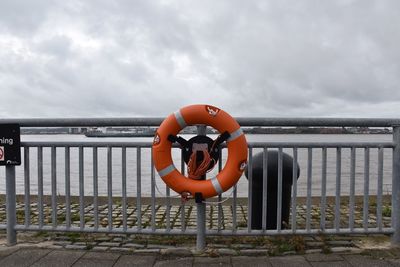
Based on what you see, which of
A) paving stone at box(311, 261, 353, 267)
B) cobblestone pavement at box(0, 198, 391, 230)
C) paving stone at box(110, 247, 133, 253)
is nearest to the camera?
paving stone at box(311, 261, 353, 267)

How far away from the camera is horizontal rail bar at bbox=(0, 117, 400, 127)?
3475mm

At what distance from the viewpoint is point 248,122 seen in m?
3.46

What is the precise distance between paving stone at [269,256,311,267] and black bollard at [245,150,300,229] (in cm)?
62

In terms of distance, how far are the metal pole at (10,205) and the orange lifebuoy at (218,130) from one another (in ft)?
5.19

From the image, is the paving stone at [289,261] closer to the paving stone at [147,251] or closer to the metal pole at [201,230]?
the metal pole at [201,230]

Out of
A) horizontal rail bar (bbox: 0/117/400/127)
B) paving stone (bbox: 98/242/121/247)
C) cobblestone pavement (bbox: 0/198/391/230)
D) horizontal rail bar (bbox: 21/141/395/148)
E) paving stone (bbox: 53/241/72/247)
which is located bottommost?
cobblestone pavement (bbox: 0/198/391/230)

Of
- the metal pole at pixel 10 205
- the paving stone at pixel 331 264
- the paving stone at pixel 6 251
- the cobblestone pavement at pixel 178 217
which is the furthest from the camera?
the cobblestone pavement at pixel 178 217

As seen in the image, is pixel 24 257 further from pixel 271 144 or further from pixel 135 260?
pixel 271 144

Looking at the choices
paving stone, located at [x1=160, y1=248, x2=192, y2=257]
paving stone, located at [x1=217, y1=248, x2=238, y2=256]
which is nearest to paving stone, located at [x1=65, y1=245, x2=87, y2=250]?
paving stone, located at [x1=160, y1=248, x2=192, y2=257]

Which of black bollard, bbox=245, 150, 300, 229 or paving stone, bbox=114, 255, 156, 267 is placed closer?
paving stone, bbox=114, 255, 156, 267

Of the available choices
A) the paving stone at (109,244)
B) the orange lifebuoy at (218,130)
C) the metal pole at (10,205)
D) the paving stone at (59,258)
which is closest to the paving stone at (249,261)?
the orange lifebuoy at (218,130)

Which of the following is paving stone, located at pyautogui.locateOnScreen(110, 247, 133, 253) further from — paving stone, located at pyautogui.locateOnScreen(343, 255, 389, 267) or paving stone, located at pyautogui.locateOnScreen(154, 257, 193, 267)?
paving stone, located at pyautogui.locateOnScreen(343, 255, 389, 267)

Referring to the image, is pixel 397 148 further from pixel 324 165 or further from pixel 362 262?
pixel 362 262

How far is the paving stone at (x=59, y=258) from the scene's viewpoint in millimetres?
3070
